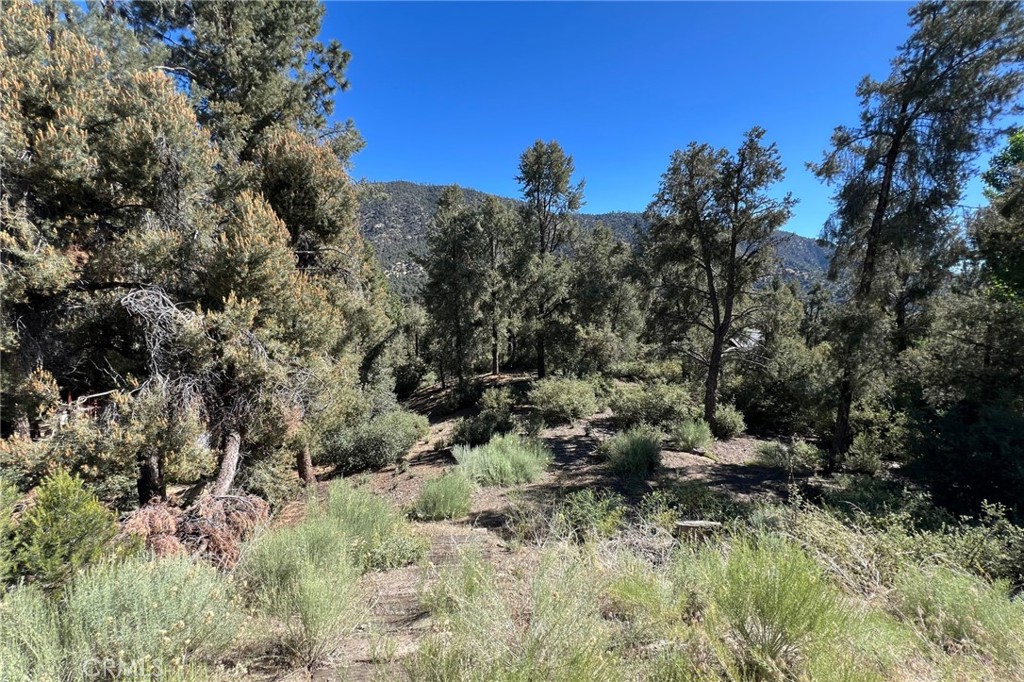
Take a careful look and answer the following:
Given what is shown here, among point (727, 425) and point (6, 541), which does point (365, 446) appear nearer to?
point (6, 541)

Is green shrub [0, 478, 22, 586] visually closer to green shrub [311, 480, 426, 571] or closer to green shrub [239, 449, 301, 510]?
green shrub [311, 480, 426, 571]

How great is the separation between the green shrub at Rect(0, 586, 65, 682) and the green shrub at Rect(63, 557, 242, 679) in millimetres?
81

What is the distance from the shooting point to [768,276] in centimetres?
1150

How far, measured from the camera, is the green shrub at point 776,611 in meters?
2.18

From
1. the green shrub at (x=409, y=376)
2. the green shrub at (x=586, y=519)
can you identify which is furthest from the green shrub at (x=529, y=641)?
the green shrub at (x=409, y=376)

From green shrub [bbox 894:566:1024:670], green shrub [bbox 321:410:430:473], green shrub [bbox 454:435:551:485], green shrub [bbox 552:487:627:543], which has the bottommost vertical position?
green shrub [bbox 321:410:430:473]

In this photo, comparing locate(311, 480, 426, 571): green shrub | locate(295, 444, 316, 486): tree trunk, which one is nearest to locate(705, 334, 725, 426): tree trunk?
locate(311, 480, 426, 571): green shrub

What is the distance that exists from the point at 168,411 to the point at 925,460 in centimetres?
1245

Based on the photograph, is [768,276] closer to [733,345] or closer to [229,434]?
[733,345]

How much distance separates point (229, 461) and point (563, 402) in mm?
10545

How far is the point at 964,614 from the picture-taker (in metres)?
2.65

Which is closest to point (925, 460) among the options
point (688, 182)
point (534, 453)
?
point (534, 453)

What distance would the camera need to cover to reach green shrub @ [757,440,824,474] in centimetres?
927

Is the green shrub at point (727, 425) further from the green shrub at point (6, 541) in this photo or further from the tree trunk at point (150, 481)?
the green shrub at point (6, 541)
